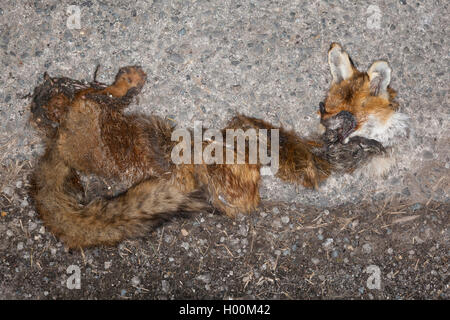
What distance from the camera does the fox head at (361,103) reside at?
373cm

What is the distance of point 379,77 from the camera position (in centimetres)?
372

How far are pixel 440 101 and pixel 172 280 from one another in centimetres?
367

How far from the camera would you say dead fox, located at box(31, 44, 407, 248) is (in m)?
3.57

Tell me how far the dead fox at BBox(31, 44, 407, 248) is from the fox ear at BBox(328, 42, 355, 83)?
0.03ft

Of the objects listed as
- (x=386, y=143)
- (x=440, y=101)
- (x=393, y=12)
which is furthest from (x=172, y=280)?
(x=393, y=12)

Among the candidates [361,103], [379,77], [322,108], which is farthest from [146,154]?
[379,77]

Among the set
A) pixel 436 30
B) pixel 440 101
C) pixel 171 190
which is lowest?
pixel 171 190

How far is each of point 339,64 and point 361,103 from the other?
0.52m

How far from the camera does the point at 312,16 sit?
13.5 feet

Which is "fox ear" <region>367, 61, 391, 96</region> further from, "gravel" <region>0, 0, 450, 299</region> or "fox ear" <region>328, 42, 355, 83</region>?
"gravel" <region>0, 0, 450, 299</region>

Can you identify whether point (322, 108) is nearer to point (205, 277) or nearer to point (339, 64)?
point (339, 64)

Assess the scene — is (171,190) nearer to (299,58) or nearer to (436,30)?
(299,58)

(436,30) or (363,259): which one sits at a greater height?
(436,30)

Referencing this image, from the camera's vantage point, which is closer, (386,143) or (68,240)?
(68,240)
